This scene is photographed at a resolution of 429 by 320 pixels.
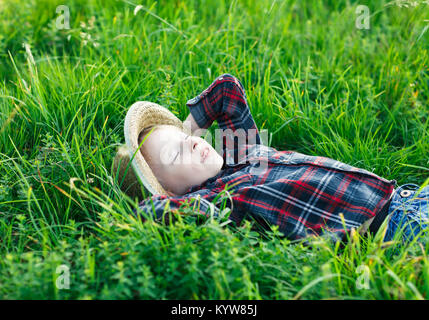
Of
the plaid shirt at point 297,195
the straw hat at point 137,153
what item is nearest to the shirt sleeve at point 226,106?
the straw hat at point 137,153

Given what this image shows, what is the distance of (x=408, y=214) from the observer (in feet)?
7.27

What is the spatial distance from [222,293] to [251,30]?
101 inches

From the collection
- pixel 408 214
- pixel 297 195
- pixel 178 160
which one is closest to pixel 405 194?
pixel 408 214

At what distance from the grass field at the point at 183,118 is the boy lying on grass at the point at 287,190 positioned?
130 millimetres

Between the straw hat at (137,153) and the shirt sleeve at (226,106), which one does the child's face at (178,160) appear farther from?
the shirt sleeve at (226,106)

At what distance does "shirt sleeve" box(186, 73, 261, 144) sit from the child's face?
32 cm

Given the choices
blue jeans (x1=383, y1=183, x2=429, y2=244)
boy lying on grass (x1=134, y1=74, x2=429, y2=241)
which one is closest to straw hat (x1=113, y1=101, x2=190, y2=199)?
boy lying on grass (x1=134, y1=74, x2=429, y2=241)

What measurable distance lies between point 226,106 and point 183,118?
389mm

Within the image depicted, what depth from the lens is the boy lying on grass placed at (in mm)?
2197

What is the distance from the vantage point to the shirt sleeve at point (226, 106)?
2641mm

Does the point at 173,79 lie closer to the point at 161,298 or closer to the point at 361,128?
the point at 361,128

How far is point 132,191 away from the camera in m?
2.35

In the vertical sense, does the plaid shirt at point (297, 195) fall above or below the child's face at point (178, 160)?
below

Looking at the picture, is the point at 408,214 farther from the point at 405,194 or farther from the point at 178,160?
the point at 178,160
